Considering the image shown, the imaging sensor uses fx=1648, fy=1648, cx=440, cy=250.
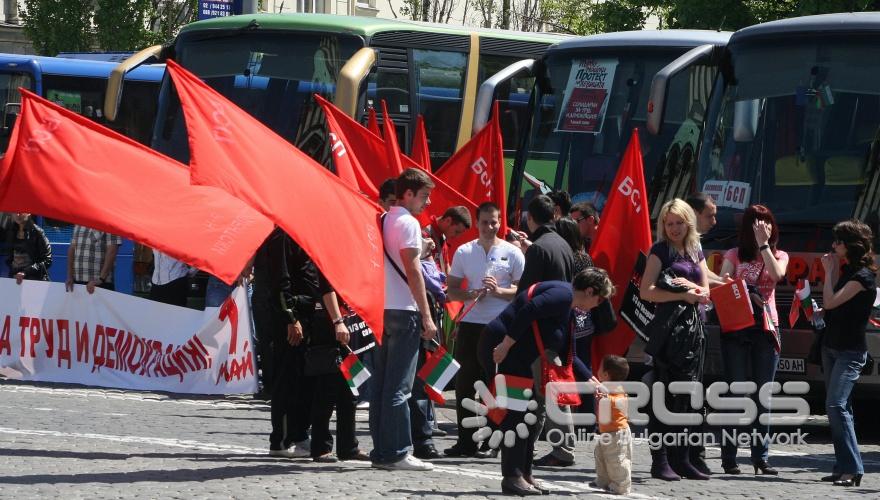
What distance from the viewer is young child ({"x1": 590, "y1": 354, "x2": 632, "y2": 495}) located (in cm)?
898

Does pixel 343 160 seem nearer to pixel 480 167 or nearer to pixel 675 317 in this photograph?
pixel 480 167

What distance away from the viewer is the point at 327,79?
1803cm

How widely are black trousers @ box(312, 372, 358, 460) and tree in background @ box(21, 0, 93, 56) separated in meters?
30.8

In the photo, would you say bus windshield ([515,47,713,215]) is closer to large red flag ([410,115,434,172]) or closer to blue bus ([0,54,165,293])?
large red flag ([410,115,434,172])

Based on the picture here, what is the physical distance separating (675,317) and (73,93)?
15.5 m

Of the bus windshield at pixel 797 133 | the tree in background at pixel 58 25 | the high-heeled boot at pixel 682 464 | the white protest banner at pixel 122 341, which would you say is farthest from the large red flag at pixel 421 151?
the tree in background at pixel 58 25

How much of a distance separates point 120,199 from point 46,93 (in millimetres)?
12885

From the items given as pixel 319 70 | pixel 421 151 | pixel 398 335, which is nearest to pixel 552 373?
pixel 398 335

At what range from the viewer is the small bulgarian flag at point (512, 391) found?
8.72 metres

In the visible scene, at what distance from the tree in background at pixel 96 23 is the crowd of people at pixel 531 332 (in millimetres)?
28752

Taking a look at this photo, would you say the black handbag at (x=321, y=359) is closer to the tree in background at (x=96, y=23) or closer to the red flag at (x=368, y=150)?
the red flag at (x=368, y=150)

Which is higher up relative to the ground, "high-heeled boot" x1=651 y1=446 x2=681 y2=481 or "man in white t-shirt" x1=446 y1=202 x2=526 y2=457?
"man in white t-shirt" x1=446 y1=202 x2=526 y2=457

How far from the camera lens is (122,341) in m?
15.2

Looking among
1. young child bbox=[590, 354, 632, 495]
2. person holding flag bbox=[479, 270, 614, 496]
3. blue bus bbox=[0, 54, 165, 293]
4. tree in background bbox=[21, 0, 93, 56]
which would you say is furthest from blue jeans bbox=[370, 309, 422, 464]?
tree in background bbox=[21, 0, 93, 56]
